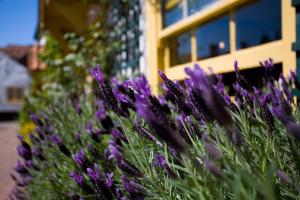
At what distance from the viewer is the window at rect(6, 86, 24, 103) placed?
→ 2847cm

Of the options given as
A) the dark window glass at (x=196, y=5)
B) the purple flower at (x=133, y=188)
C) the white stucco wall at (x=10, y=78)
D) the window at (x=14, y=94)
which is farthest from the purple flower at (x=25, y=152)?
the window at (x=14, y=94)

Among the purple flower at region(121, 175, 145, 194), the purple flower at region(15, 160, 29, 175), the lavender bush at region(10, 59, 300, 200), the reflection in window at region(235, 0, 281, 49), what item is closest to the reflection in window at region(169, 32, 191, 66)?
the reflection in window at region(235, 0, 281, 49)

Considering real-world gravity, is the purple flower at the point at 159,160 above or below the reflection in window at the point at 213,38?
below

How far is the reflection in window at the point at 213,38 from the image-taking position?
3.36 meters

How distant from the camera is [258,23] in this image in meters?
3.01

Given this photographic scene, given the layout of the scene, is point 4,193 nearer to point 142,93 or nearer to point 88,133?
point 88,133

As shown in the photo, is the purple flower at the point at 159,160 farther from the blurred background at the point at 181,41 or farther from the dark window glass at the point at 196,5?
the dark window glass at the point at 196,5

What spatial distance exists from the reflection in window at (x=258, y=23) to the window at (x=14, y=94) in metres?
27.4

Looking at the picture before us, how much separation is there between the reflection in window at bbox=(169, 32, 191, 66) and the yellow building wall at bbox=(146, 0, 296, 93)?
0.23 ft

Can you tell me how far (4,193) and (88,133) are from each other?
2.00m

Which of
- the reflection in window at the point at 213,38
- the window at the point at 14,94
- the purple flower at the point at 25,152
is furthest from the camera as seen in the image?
the window at the point at 14,94

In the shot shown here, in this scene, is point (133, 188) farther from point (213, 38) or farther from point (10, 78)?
point (10, 78)

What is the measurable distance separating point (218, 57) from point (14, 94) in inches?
1089

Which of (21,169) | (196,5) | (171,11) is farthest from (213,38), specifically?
(21,169)
